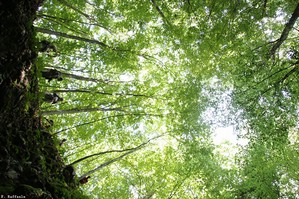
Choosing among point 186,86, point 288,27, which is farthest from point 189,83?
point 288,27

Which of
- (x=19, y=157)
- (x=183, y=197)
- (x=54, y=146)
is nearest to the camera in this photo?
(x=19, y=157)

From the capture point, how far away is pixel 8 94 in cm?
247

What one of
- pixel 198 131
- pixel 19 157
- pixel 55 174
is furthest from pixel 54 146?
pixel 198 131

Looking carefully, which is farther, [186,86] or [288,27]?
[186,86]

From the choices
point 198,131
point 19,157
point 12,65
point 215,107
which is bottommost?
point 19,157

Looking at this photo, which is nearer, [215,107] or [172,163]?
[215,107]

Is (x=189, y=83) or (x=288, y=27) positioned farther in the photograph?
(x=189, y=83)

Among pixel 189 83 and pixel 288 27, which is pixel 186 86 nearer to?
pixel 189 83

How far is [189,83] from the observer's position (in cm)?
852

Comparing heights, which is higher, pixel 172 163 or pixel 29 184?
pixel 172 163

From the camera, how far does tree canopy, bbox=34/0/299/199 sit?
23.0 feet

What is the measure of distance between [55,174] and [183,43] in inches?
230

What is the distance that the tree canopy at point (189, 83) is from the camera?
7016 mm

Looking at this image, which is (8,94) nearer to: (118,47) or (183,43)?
(118,47)
